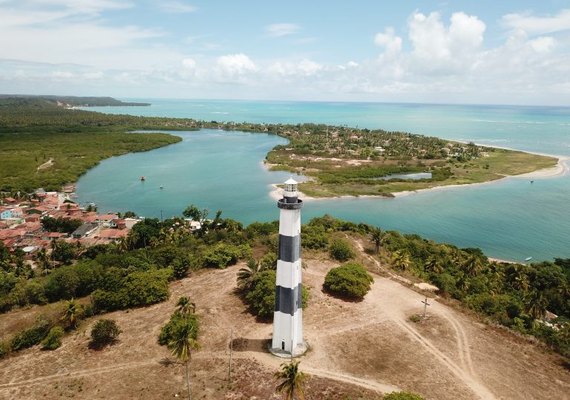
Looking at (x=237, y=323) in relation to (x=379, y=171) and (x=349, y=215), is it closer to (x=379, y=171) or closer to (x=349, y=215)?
(x=349, y=215)

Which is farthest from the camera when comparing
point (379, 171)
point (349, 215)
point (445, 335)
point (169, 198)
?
point (379, 171)

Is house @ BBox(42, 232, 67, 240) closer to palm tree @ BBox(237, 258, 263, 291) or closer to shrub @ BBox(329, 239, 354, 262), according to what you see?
palm tree @ BBox(237, 258, 263, 291)

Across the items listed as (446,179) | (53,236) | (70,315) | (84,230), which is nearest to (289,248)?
(70,315)

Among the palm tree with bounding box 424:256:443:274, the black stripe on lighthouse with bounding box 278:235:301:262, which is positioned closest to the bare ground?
the black stripe on lighthouse with bounding box 278:235:301:262

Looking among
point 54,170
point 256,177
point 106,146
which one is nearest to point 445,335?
point 256,177

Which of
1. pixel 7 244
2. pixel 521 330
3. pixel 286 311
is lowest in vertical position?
pixel 7 244

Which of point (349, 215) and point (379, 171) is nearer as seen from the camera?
point (349, 215)

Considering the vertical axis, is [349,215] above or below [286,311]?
below

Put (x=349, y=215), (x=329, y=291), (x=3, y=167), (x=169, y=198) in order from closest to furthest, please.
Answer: (x=329, y=291) → (x=349, y=215) → (x=169, y=198) → (x=3, y=167)
